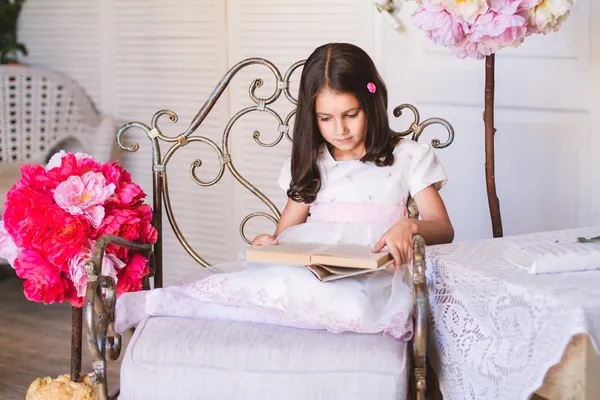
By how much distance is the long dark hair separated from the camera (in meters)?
1.92

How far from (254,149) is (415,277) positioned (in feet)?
5.24

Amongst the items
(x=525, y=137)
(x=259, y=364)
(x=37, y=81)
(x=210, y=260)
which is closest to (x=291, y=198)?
(x=259, y=364)

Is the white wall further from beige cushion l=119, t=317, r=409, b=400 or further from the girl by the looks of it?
beige cushion l=119, t=317, r=409, b=400

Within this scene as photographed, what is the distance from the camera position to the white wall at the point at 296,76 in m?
2.44

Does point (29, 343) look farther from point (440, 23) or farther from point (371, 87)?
point (440, 23)

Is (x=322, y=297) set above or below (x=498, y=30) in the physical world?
below

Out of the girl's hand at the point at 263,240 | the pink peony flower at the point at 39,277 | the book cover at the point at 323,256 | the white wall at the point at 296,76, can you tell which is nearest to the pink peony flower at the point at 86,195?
the pink peony flower at the point at 39,277

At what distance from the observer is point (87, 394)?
6.37 feet

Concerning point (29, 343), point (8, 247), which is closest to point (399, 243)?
point (8, 247)

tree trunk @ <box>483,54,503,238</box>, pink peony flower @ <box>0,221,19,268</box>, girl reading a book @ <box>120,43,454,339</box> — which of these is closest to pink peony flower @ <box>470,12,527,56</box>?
tree trunk @ <box>483,54,503,238</box>

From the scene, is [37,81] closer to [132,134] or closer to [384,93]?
[132,134]

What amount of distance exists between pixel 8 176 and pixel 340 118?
1629 mm

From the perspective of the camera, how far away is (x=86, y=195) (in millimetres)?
1930

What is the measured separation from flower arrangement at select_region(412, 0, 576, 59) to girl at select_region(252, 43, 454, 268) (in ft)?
0.62
